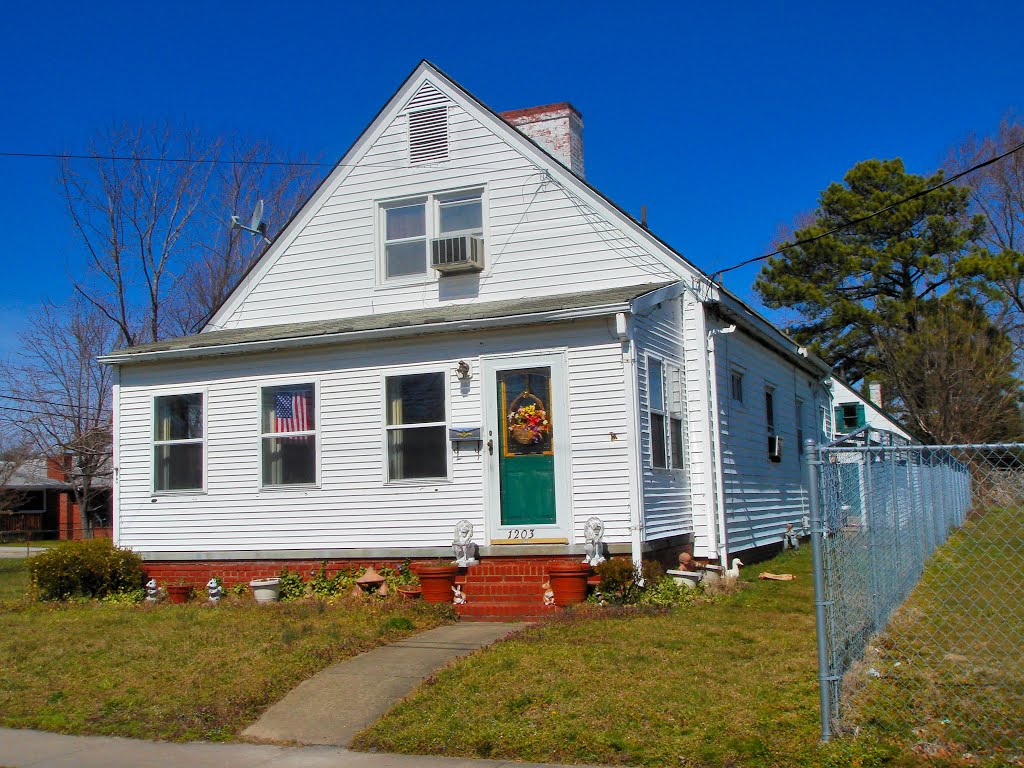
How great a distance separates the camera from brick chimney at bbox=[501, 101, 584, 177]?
15820 millimetres

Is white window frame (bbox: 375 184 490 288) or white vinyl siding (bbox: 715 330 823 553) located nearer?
white vinyl siding (bbox: 715 330 823 553)

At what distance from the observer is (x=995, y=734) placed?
227 inches

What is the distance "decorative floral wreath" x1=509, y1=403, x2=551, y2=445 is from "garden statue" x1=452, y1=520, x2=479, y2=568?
4.01 feet

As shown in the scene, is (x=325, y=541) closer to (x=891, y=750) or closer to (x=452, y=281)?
(x=452, y=281)

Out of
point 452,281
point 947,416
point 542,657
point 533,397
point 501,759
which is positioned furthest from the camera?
point 947,416

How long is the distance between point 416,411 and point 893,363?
76.1 ft

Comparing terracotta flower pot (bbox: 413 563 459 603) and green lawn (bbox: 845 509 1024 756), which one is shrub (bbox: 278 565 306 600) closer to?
terracotta flower pot (bbox: 413 563 459 603)

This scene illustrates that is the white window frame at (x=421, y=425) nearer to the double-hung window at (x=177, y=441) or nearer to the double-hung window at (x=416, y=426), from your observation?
the double-hung window at (x=416, y=426)

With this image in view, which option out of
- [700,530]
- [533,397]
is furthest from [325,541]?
[700,530]

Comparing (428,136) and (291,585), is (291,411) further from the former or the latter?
(428,136)

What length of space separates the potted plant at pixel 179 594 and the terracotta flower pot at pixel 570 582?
17.0ft

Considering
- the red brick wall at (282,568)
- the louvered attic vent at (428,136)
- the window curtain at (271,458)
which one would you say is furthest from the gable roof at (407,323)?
the red brick wall at (282,568)

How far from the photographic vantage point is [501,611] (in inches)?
452

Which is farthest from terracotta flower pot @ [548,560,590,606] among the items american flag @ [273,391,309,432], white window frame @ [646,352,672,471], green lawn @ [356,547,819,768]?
american flag @ [273,391,309,432]
